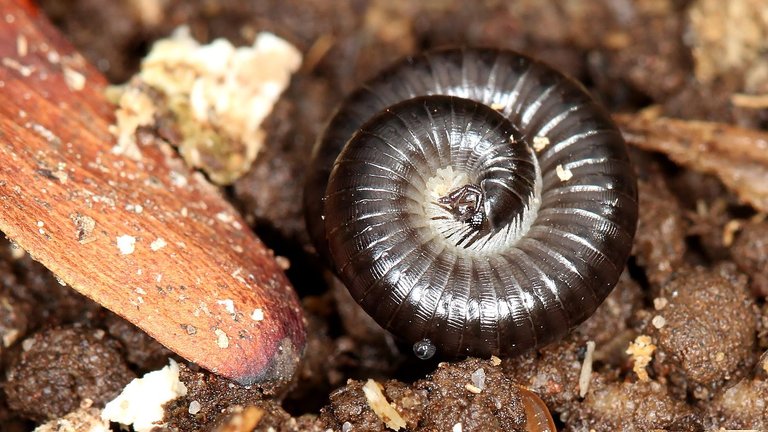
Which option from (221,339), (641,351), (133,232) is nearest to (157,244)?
(133,232)

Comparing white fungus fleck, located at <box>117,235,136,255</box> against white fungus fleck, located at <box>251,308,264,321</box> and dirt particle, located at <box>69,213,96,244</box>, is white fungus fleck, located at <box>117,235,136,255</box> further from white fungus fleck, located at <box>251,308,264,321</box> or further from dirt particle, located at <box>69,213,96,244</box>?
white fungus fleck, located at <box>251,308,264,321</box>

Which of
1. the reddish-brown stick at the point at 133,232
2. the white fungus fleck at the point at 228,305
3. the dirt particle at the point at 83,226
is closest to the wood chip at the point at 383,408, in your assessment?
the reddish-brown stick at the point at 133,232

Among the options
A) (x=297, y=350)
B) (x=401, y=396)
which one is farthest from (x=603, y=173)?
(x=297, y=350)

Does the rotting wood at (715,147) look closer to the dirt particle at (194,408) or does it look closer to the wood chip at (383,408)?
the wood chip at (383,408)

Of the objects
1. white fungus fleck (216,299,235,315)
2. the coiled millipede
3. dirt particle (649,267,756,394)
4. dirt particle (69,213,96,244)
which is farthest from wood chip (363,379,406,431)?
dirt particle (69,213,96,244)

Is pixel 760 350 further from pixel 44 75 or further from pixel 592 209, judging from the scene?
pixel 44 75
